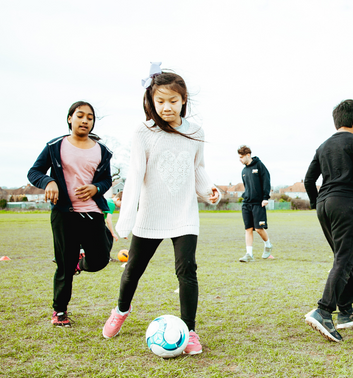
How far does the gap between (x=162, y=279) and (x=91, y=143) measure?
2634 mm

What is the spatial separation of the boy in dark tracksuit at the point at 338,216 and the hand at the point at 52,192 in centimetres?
242

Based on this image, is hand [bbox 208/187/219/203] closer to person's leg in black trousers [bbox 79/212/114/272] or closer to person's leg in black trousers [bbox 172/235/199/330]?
person's leg in black trousers [bbox 172/235/199/330]

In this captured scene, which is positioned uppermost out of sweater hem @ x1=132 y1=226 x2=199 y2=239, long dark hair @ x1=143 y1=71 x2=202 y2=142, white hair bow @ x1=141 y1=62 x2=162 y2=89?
white hair bow @ x1=141 y1=62 x2=162 y2=89

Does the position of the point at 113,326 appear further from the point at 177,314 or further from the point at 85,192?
the point at 85,192

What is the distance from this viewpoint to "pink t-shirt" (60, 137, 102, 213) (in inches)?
147

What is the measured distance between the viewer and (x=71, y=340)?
125 inches

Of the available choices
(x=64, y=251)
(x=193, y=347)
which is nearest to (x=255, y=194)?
(x=64, y=251)

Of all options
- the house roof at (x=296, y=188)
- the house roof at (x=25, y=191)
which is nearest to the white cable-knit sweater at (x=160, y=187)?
the house roof at (x=25, y=191)

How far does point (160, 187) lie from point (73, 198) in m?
0.99

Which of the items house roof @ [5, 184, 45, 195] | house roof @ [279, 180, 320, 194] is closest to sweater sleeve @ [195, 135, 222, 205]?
house roof @ [5, 184, 45, 195]

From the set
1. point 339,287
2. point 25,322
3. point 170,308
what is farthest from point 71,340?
point 339,287

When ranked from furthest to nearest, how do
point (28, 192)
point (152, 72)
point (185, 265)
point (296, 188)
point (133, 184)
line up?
point (296, 188), point (28, 192), point (152, 72), point (133, 184), point (185, 265)

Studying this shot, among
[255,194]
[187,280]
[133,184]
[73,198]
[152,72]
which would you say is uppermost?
[152,72]

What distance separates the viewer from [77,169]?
3764mm
